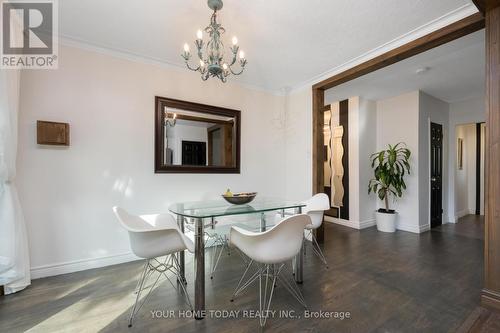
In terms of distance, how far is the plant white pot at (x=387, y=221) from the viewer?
4.15 m

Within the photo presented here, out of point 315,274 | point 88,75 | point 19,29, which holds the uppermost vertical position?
point 19,29

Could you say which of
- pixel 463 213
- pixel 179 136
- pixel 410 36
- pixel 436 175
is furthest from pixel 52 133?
pixel 463 213

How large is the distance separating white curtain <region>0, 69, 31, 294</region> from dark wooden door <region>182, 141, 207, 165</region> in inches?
64.9

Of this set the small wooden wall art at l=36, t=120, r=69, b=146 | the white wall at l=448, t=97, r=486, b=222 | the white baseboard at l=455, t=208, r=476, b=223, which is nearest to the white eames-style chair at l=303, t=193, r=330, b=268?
the small wooden wall art at l=36, t=120, r=69, b=146

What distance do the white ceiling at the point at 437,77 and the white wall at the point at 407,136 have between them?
9.1 inches

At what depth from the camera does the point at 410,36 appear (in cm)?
240

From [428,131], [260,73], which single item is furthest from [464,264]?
[260,73]

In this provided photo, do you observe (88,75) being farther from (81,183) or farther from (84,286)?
(84,286)

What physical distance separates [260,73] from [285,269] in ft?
8.83

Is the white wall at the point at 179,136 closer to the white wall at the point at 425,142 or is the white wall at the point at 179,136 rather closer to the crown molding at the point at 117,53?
the crown molding at the point at 117,53

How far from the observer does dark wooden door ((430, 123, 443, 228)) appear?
14.5ft

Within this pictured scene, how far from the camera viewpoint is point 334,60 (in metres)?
3.03

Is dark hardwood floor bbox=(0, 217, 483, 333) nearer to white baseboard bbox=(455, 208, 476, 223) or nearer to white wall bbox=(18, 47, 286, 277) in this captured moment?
white wall bbox=(18, 47, 286, 277)

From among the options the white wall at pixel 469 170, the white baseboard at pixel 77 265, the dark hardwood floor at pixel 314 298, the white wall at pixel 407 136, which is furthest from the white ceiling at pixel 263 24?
the white wall at pixel 469 170
